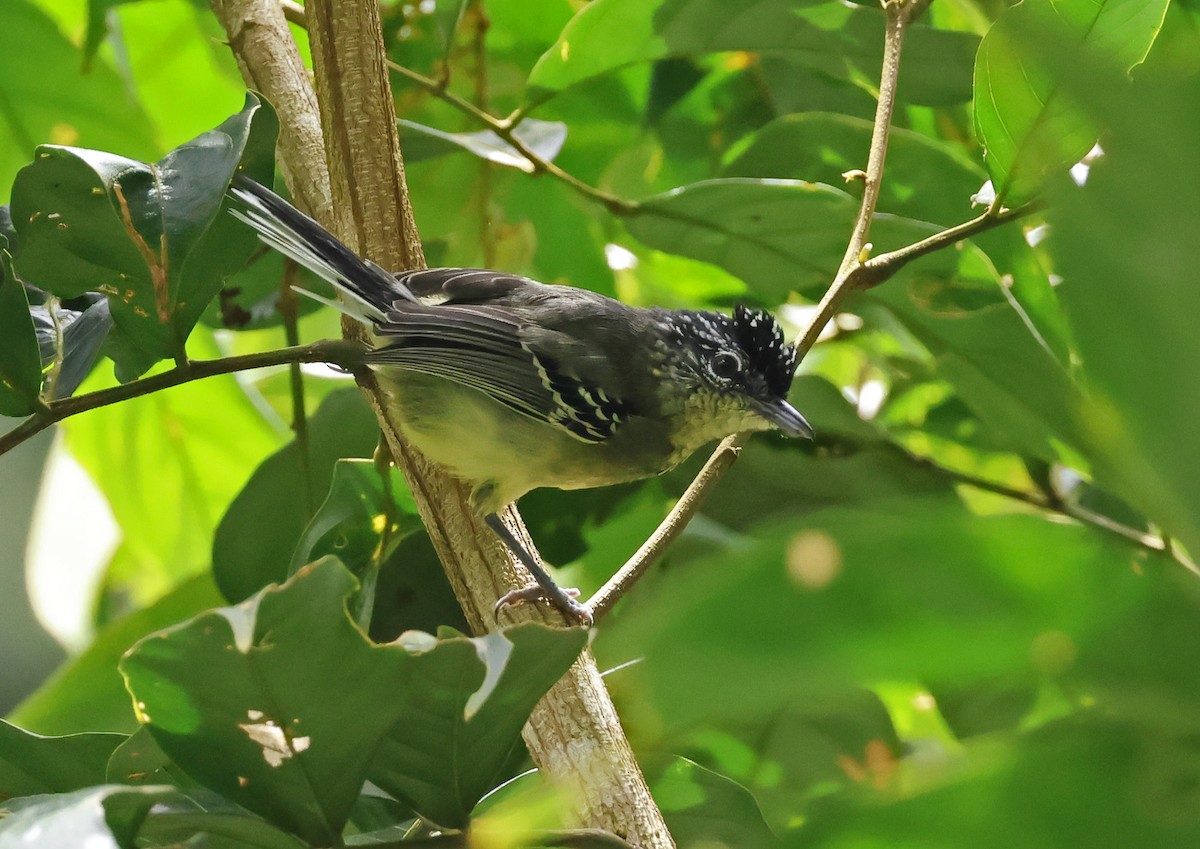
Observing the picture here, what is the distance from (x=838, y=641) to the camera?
387mm

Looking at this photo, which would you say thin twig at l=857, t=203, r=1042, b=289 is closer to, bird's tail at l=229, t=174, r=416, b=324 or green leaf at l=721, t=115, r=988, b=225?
green leaf at l=721, t=115, r=988, b=225

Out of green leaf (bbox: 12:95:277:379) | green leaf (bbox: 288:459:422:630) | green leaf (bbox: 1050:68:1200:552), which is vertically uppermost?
green leaf (bbox: 12:95:277:379)

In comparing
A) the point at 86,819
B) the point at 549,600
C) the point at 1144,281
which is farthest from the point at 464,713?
the point at 1144,281

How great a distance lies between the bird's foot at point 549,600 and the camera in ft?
4.63

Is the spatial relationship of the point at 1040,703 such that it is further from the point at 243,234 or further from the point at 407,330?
the point at 243,234

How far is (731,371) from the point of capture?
2092mm

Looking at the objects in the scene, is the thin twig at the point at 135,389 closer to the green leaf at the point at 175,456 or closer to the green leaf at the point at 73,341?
the green leaf at the point at 73,341

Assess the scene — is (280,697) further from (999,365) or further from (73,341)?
(999,365)

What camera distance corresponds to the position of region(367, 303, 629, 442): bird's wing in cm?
190

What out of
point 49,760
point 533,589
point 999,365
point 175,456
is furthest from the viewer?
point 175,456

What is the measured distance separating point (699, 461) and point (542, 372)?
0.43 meters

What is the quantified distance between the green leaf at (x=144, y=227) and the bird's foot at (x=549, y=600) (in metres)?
0.48

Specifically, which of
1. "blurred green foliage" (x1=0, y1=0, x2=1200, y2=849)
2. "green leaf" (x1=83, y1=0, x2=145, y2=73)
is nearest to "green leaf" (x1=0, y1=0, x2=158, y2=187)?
"blurred green foliage" (x1=0, y1=0, x2=1200, y2=849)

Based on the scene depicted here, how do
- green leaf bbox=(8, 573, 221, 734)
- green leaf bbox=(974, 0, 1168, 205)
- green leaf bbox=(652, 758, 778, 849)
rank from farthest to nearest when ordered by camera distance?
1. green leaf bbox=(8, 573, 221, 734)
2. green leaf bbox=(974, 0, 1168, 205)
3. green leaf bbox=(652, 758, 778, 849)
